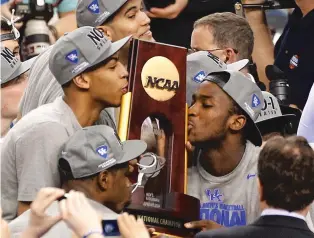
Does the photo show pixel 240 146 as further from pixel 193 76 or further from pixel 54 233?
pixel 54 233

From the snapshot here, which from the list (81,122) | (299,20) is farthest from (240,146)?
(299,20)

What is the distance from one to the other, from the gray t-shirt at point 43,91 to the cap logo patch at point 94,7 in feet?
1.15

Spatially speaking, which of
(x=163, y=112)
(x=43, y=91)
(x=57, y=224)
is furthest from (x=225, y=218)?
(x=57, y=224)

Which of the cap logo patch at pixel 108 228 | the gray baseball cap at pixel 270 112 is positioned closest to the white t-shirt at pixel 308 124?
the gray baseball cap at pixel 270 112

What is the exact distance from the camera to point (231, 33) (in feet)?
21.4

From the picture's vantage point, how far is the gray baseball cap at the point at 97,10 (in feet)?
18.8

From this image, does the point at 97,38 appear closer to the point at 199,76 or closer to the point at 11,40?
the point at 199,76

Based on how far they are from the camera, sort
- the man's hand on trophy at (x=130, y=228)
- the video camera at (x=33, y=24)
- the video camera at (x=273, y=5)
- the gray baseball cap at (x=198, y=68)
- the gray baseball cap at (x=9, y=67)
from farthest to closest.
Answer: the video camera at (x=33, y=24) < the video camera at (x=273, y=5) < the gray baseball cap at (x=9, y=67) < the gray baseball cap at (x=198, y=68) < the man's hand on trophy at (x=130, y=228)

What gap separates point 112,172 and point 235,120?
36.6 inches

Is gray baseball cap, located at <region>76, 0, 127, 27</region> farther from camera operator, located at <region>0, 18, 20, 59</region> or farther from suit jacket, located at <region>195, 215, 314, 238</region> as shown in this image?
suit jacket, located at <region>195, 215, 314, 238</region>

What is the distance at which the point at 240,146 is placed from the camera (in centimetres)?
532

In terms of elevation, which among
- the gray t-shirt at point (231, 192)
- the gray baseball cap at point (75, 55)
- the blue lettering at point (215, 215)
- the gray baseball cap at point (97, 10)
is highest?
the gray baseball cap at point (75, 55)

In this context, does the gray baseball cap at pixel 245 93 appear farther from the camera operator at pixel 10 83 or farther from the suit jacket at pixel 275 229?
the camera operator at pixel 10 83

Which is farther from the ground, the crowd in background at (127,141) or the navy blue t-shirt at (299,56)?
the crowd in background at (127,141)
